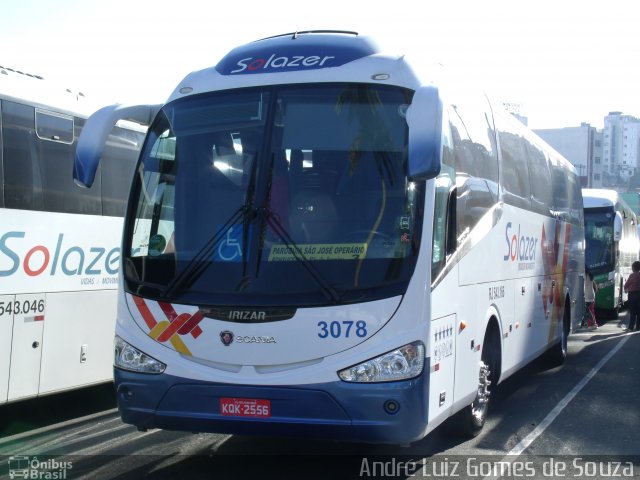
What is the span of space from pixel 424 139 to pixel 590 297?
19201 millimetres

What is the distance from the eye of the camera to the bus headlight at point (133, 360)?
20.8ft

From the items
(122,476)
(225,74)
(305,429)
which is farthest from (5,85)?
(305,429)

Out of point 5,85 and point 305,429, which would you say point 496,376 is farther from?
point 5,85

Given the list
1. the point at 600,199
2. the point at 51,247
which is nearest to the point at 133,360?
the point at 51,247

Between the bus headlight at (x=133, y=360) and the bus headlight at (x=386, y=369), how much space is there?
147 cm

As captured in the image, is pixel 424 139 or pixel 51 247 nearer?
pixel 424 139

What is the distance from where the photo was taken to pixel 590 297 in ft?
76.7

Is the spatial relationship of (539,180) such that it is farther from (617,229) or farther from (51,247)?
(617,229)

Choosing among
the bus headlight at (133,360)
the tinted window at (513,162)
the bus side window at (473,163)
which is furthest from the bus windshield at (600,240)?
the bus headlight at (133,360)

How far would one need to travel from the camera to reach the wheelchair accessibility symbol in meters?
6.20

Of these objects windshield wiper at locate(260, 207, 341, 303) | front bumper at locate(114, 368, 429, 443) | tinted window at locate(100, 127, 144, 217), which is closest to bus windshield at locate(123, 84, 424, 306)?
windshield wiper at locate(260, 207, 341, 303)

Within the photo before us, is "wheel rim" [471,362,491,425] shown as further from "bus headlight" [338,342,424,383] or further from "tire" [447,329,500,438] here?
"bus headlight" [338,342,424,383]

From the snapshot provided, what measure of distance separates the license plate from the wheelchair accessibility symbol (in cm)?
103

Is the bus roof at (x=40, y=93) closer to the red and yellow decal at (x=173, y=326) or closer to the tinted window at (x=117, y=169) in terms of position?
the tinted window at (x=117, y=169)
